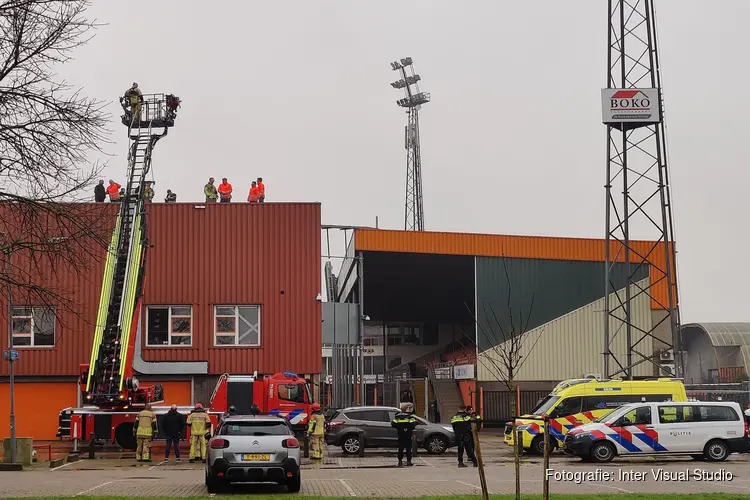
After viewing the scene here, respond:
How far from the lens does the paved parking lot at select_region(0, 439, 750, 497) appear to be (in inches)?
704

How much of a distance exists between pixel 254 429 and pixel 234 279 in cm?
1931

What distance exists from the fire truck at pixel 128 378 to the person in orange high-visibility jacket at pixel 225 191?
12.0 ft

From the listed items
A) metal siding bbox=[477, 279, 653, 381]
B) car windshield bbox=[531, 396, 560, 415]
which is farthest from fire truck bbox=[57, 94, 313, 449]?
metal siding bbox=[477, 279, 653, 381]

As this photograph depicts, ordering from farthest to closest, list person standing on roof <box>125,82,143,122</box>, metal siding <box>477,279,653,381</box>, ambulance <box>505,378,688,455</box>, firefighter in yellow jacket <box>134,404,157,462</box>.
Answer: metal siding <box>477,279,653,381</box>
person standing on roof <box>125,82,143,122</box>
ambulance <box>505,378,688,455</box>
firefighter in yellow jacket <box>134,404,157,462</box>

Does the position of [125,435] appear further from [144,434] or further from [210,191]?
[210,191]

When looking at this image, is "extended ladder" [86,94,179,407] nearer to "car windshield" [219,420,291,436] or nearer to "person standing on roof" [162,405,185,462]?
"person standing on roof" [162,405,185,462]

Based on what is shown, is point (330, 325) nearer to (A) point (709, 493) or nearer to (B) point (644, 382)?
(B) point (644, 382)

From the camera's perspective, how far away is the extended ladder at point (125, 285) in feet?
98.0

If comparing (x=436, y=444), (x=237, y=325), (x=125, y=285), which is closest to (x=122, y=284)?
(x=125, y=285)

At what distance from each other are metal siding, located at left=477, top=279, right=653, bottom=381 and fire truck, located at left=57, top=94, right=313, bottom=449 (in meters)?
13.4

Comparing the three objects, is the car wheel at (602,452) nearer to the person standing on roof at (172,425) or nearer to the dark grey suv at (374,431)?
the dark grey suv at (374,431)

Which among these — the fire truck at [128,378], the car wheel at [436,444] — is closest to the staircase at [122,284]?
the fire truck at [128,378]

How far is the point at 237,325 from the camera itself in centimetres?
3703

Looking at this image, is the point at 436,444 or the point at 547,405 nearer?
the point at 436,444
